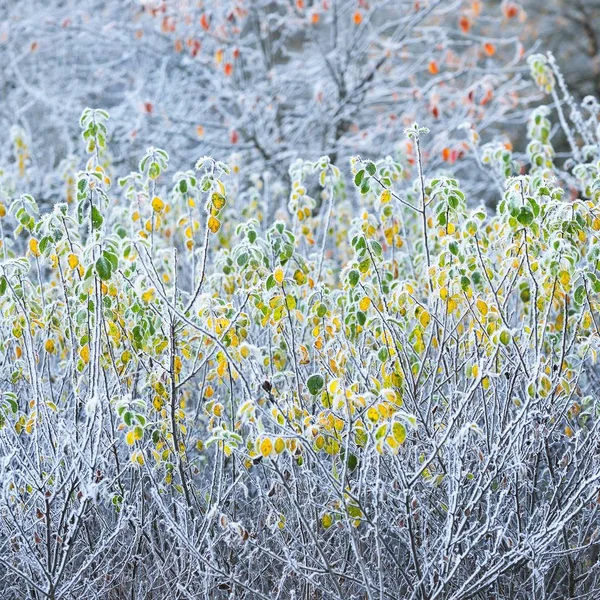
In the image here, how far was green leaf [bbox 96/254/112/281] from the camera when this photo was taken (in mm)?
2607

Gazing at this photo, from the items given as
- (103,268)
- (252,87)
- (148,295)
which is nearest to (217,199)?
(148,295)

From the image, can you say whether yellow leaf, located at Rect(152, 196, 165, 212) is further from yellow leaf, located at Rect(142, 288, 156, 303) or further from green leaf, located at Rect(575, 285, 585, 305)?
green leaf, located at Rect(575, 285, 585, 305)

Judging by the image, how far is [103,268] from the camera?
2615mm

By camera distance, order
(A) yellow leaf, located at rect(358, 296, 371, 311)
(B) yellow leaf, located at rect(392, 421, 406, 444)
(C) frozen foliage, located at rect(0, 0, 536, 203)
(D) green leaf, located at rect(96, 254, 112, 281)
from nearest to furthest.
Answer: (B) yellow leaf, located at rect(392, 421, 406, 444)
(D) green leaf, located at rect(96, 254, 112, 281)
(A) yellow leaf, located at rect(358, 296, 371, 311)
(C) frozen foliage, located at rect(0, 0, 536, 203)

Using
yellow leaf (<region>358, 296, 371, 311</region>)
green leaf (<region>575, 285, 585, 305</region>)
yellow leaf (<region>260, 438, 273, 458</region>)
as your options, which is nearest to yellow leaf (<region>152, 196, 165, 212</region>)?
yellow leaf (<region>358, 296, 371, 311</region>)

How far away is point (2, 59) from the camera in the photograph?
32.7 ft

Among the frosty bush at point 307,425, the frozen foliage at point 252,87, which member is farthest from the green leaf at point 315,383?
the frozen foliage at point 252,87

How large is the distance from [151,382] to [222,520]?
0.77m

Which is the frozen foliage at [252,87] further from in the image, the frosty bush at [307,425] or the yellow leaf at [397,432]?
the yellow leaf at [397,432]

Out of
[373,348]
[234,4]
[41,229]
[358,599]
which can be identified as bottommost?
[358,599]

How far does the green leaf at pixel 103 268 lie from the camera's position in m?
2.61

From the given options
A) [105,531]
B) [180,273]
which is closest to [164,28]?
[180,273]

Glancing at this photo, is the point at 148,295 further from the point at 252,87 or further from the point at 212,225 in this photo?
the point at 252,87

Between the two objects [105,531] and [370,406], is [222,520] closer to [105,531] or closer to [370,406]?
[370,406]
